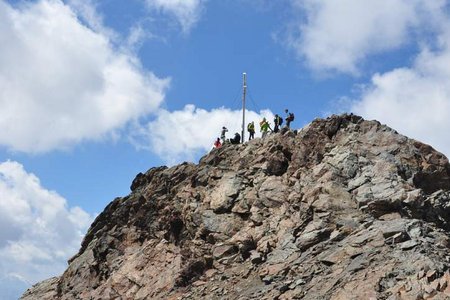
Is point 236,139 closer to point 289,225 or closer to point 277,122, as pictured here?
point 277,122

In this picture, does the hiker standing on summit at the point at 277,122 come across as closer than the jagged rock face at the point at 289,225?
No

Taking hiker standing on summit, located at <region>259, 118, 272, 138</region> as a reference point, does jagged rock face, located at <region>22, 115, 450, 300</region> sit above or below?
below

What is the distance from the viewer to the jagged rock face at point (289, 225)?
93.1 ft

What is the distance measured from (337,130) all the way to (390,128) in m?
4.12

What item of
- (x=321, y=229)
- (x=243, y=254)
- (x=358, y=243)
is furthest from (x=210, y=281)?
(x=358, y=243)

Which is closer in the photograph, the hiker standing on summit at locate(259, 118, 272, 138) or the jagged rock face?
the jagged rock face

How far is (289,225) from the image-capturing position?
120 feet

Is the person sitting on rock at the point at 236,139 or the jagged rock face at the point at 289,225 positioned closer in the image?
the jagged rock face at the point at 289,225

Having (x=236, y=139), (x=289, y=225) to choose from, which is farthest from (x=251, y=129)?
(x=289, y=225)

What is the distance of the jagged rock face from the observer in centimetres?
2839

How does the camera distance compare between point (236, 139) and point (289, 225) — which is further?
point (236, 139)

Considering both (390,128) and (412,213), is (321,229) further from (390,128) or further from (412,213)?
(390,128)

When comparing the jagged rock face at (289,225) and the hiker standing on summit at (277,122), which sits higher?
the hiker standing on summit at (277,122)

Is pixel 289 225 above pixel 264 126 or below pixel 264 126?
below
